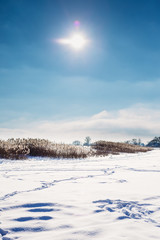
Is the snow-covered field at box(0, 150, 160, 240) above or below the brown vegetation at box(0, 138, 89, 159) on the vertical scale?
below

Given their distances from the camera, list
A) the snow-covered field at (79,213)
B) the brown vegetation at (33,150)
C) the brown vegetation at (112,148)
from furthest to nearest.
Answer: the brown vegetation at (112,148), the brown vegetation at (33,150), the snow-covered field at (79,213)

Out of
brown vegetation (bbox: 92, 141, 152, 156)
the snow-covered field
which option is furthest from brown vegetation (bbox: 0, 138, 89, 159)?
the snow-covered field

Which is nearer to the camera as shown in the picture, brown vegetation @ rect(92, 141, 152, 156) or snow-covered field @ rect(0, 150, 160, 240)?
snow-covered field @ rect(0, 150, 160, 240)

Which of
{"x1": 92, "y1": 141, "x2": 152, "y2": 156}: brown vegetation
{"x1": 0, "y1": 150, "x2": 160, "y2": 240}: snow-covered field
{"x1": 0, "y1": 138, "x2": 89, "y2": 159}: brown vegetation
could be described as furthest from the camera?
{"x1": 92, "y1": 141, "x2": 152, "y2": 156}: brown vegetation

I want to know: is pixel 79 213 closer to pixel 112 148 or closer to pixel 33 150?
pixel 33 150

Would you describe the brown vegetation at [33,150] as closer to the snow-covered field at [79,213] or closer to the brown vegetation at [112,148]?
the brown vegetation at [112,148]

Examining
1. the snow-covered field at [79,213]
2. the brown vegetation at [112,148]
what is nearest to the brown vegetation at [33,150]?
the brown vegetation at [112,148]

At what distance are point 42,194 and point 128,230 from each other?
A: 171 centimetres

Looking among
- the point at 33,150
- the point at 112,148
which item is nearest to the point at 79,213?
the point at 33,150

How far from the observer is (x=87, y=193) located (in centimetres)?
343

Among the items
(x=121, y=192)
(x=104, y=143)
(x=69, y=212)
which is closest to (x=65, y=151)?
(x=121, y=192)

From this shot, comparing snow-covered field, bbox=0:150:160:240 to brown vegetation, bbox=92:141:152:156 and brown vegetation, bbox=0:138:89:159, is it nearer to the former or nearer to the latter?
brown vegetation, bbox=0:138:89:159

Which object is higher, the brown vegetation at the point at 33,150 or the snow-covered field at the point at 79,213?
the brown vegetation at the point at 33,150

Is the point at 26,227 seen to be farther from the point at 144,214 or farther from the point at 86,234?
the point at 144,214
